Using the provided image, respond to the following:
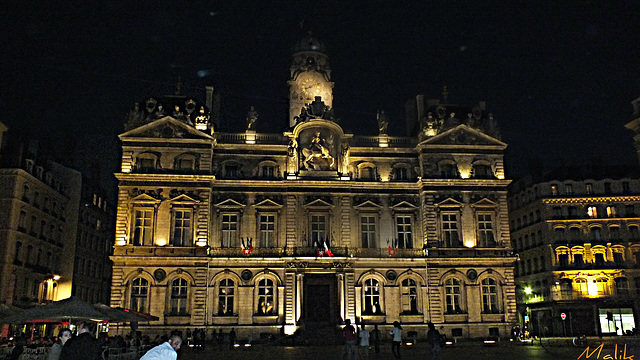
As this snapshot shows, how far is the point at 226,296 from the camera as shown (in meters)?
43.7

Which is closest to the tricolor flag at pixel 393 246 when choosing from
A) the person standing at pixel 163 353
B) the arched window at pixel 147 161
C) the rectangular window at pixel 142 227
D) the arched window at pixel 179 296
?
the arched window at pixel 179 296

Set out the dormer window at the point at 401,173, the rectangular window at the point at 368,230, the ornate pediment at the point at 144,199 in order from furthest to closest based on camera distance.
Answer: the dormer window at the point at 401,173 < the rectangular window at the point at 368,230 < the ornate pediment at the point at 144,199

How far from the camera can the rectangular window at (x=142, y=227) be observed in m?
43.4

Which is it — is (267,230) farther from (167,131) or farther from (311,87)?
(311,87)

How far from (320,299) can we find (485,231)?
46.6ft

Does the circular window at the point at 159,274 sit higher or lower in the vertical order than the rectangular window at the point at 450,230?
lower

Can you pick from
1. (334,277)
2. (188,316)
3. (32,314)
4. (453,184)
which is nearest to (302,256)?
(334,277)

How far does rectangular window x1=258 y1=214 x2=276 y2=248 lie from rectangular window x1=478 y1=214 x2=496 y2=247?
16300 millimetres

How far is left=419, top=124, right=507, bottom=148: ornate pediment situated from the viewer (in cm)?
4769

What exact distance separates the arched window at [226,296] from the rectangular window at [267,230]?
389cm

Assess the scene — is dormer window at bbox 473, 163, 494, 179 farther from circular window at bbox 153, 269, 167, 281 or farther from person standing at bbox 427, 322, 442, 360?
person standing at bbox 427, 322, 442, 360

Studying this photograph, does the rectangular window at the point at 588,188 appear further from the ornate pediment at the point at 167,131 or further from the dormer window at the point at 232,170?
the ornate pediment at the point at 167,131

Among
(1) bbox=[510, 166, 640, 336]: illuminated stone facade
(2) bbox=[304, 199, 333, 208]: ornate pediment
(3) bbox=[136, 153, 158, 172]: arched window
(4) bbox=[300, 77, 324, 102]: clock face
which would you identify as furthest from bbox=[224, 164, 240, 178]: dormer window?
(1) bbox=[510, 166, 640, 336]: illuminated stone facade

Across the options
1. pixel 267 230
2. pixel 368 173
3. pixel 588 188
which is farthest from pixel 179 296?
pixel 588 188
